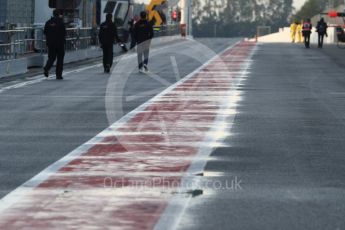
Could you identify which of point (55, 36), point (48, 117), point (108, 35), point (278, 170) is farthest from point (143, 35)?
point (278, 170)

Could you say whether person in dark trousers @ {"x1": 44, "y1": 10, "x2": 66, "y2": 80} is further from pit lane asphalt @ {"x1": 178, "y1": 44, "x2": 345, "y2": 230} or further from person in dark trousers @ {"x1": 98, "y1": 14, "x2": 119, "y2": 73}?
pit lane asphalt @ {"x1": 178, "y1": 44, "x2": 345, "y2": 230}

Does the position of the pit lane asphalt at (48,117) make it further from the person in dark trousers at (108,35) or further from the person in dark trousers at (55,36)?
the person in dark trousers at (108,35)

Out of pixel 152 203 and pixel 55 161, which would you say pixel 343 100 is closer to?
pixel 55 161

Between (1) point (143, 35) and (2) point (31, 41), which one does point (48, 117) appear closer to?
(1) point (143, 35)

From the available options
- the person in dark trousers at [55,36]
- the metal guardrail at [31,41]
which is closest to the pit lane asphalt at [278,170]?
the person in dark trousers at [55,36]

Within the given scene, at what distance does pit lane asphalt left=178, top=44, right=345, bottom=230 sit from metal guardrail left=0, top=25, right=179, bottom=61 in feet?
40.2

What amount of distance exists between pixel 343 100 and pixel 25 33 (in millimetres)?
18341

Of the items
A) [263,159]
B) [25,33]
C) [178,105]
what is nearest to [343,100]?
[178,105]

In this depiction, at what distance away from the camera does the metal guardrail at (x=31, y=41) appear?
115 feet

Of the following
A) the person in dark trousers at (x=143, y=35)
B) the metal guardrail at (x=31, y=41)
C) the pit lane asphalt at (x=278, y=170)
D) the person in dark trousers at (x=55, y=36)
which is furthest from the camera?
the person in dark trousers at (x=143, y=35)

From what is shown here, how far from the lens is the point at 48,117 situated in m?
19.5

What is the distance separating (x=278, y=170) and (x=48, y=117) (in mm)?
7570

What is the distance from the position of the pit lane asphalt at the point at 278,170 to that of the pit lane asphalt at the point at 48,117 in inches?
70.6

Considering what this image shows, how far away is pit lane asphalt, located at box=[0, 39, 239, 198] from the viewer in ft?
43.7
